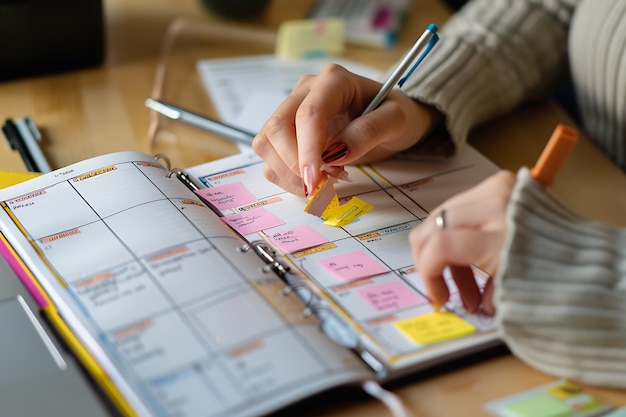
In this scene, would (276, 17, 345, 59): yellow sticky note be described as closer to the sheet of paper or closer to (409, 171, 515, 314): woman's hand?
the sheet of paper

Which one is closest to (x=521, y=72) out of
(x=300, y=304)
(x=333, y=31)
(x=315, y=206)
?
(x=333, y=31)

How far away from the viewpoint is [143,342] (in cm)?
56

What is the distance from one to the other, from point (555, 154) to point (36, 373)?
0.41m

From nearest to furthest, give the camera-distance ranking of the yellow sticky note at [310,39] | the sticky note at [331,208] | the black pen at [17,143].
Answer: the sticky note at [331,208] < the black pen at [17,143] < the yellow sticky note at [310,39]

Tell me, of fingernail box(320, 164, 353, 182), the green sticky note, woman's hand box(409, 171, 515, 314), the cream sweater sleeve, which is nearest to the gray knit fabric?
the cream sweater sleeve

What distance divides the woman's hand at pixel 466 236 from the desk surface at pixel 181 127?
0.23 feet

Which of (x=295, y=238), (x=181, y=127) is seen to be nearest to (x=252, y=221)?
(x=295, y=238)

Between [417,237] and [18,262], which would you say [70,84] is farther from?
[417,237]

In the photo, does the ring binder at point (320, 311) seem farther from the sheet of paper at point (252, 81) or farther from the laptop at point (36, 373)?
the sheet of paper at point (252, 81)

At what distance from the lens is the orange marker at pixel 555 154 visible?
59cm

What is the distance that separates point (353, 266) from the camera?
677 millimetres

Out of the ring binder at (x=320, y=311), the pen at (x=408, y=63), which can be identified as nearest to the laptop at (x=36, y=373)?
the ring binder at (x=320, y=311)

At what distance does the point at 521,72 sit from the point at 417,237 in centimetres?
48

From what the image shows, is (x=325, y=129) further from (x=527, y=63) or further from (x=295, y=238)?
(x=527, y=63)
